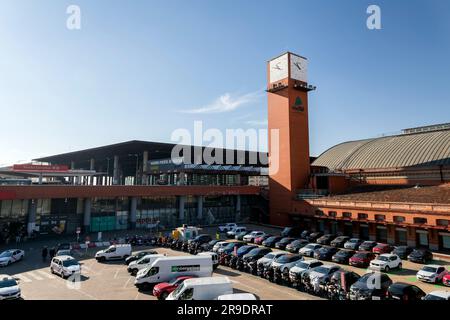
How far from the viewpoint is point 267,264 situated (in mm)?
25750

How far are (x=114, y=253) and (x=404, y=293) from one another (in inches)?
1021

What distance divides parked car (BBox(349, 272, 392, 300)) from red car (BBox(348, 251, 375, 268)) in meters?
8.26

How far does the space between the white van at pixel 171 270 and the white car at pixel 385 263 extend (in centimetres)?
1510

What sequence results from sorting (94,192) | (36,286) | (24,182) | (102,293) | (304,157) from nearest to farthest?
(102,293), (36,286), (94,192), (24,182), (304,157)

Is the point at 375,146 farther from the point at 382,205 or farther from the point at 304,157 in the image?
the point at 382,205

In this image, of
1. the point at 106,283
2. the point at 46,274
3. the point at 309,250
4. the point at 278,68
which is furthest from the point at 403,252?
the point at 278,68

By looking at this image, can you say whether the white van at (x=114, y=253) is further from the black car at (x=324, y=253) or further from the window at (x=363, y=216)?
the window at (x=363, y=216)

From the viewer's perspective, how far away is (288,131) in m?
57.2

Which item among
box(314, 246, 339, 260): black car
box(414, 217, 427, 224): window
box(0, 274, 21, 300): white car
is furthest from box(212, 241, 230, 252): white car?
box(414, 217, 427, 224): window

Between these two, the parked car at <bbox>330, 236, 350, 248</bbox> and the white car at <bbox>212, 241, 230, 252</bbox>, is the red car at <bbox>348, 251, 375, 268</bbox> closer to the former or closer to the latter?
the parked car at <bbox>330, 236, 350, 248</bbox>

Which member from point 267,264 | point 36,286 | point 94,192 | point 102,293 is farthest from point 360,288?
point 94,192

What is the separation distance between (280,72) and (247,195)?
28.5 meters

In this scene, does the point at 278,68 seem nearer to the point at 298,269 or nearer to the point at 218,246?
the point at 218,246

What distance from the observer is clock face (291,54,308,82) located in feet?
194
